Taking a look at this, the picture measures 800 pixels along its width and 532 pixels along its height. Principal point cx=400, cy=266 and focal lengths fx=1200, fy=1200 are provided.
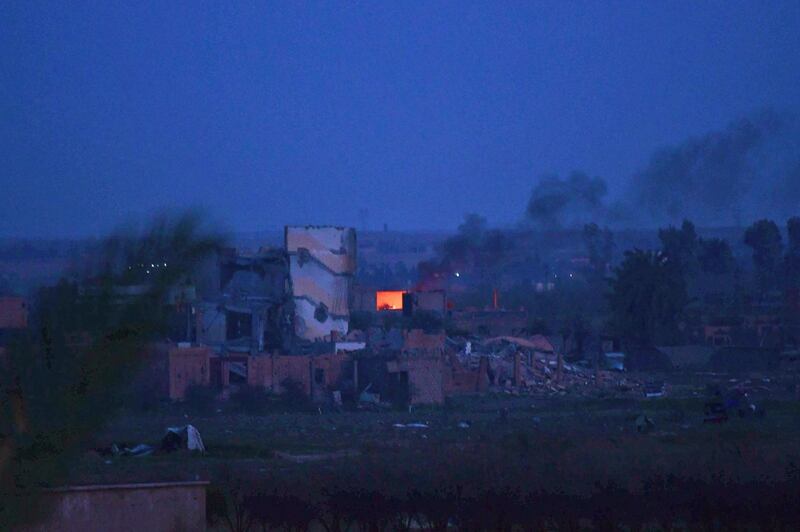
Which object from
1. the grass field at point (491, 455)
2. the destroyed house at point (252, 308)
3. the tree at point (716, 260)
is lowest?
the grass field at point (491, 455)

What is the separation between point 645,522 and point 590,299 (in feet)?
261

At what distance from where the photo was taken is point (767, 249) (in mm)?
88875

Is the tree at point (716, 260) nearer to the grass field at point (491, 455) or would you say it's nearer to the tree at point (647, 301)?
the tree at point (647, 301)

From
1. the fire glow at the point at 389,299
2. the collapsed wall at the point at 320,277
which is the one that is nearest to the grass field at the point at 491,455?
the collapsed wall at the point at 320,277

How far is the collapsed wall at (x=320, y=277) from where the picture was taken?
184 ft

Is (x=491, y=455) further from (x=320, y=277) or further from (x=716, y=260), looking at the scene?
(x=716, y=260)

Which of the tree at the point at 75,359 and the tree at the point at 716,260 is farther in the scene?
the tree at the point at 716,260

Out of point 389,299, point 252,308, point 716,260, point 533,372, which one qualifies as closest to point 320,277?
point 252,308

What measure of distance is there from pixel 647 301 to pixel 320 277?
59.2ft

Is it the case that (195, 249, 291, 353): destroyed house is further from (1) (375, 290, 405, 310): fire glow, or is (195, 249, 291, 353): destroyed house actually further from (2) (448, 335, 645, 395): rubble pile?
(1) (375, 290, 405, 310): fire glow

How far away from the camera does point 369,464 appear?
21625 mm

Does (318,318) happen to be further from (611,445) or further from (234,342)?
(611,445)

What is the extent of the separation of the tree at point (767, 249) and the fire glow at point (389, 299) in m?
27.5

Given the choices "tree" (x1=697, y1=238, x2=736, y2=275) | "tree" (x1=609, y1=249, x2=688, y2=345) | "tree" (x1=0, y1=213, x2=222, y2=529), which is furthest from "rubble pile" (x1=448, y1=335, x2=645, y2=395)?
"tree" (x1=697, y1=238, x2=736, y2=275)
